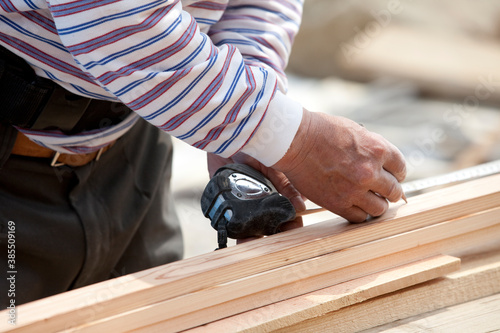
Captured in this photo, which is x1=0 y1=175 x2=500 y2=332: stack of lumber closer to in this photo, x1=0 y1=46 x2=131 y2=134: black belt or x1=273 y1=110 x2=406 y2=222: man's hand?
x1=273 y1=110 x2=406 y2=222: man's hand

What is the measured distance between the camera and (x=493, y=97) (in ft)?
17.9

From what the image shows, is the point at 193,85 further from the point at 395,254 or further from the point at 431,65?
the point at 431,65

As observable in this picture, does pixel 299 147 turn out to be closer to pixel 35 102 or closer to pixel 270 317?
pixel 270 317

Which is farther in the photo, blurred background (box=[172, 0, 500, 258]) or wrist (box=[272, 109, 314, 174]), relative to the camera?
blurred background (box=[172, 0, 500, 258])

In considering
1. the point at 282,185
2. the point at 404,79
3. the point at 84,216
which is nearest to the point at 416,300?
the point at 282,185

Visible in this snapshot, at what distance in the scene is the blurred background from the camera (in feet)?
14.2

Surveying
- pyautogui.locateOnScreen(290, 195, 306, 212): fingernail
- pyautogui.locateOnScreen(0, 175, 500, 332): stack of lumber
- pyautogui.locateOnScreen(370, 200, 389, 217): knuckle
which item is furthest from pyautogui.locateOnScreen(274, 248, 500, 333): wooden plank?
pyautogui.locateOnScreen(290, 195, 306, 212): fingernail

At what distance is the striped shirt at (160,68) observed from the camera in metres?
1.11

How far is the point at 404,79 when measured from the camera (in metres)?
5.87

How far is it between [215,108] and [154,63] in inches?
5.9

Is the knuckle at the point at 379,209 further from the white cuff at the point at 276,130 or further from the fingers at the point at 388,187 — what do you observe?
the white cuff at the point at 276,130

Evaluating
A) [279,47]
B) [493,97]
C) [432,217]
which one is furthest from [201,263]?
[493,97]

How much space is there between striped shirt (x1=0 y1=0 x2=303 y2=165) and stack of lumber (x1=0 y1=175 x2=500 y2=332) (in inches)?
9.3

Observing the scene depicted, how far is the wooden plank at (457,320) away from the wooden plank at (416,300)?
0.02 meters
